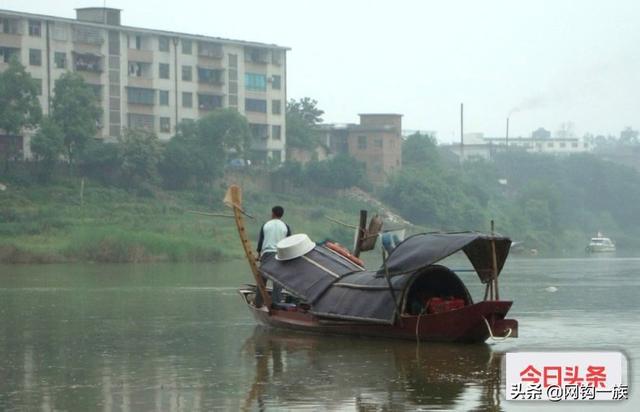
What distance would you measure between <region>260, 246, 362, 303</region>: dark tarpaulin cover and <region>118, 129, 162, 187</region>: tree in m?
46.3

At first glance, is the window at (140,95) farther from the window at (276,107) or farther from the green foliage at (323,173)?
the window at (276,107)

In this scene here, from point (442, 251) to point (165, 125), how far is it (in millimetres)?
59108

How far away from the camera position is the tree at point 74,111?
2451 inches

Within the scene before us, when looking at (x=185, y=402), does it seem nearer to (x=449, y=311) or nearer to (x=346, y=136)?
(x=449, y=311)

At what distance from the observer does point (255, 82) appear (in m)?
79.1

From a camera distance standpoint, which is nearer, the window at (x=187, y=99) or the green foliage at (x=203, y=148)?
the green foliage at (x=203, y=148)

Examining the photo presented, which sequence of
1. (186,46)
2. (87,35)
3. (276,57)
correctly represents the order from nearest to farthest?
(87,35) < (186,46) < (276,57)

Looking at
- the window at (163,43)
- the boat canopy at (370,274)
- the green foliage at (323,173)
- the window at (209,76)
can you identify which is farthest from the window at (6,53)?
the boat canopy at (370,274)

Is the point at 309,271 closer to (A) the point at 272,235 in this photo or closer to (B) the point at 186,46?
(A) the point at 272,235

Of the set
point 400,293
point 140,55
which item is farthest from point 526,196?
point 400,293

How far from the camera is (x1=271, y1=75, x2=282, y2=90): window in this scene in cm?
8000

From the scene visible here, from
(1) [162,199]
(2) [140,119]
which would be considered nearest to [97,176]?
(1) [162,199]

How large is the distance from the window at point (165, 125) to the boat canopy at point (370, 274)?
55.5 metres

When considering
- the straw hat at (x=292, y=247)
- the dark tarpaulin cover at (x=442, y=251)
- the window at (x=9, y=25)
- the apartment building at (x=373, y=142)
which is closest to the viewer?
the dark tarpaulin cover at (x=442, y=251)
